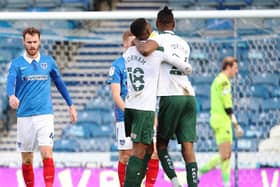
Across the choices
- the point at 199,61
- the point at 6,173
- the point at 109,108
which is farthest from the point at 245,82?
the point at 6,173

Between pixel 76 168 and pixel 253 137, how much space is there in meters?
2.46

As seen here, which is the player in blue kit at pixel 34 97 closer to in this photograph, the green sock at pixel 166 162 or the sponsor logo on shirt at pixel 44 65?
the sponsor logo on shirt at pixel 44 65

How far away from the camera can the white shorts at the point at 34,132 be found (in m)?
8.98

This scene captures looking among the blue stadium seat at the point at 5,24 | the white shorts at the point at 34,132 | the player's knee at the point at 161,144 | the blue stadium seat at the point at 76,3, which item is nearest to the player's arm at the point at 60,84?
the white shorts at the point at 34,132

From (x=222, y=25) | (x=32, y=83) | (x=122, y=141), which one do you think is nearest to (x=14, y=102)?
(x=32, y=83)

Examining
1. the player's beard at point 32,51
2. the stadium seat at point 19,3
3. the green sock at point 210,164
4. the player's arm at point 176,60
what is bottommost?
the green sock at point 210,164

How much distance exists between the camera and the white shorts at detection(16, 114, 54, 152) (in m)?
8.98

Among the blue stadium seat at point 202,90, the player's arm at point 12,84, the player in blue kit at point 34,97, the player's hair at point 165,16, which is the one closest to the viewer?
the player's hair at point 165,16

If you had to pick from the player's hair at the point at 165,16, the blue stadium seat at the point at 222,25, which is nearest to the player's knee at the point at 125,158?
the player's hair at the point at 165,16

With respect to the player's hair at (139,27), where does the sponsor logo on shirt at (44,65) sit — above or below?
below

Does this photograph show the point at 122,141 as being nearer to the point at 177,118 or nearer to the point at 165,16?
the point at 177,118

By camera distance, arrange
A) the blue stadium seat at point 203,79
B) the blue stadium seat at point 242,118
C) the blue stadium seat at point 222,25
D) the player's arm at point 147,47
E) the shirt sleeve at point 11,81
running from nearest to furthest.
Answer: the player's arm at point 147,47
the shirt sleeve at point 11,81
the blue stadium seat at point 242,118
the blue stadium seat at point 203,79
the blue stadium seat at point 222,25

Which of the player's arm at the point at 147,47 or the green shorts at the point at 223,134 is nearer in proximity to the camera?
the player's arm at the point at 147,47

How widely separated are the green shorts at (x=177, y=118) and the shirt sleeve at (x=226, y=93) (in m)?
3.18
